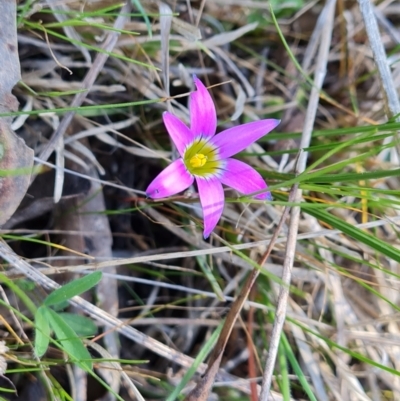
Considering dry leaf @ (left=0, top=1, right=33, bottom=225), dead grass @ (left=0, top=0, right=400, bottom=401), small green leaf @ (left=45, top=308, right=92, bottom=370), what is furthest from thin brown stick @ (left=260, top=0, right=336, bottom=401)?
dry leaf @ (left=0, top=1, right=33, bottom=225)

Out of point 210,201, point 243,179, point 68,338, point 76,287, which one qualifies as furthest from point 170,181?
point 68,338

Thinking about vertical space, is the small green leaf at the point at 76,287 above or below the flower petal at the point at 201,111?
below

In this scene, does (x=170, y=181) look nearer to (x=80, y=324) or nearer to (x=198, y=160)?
(x=198, y=160)

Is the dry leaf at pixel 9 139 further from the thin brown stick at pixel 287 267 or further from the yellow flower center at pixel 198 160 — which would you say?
the thin brown stick at pixel 287 267

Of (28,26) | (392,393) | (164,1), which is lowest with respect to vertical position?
(392,393)

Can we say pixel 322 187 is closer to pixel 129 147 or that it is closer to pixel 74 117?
pixel 129 147

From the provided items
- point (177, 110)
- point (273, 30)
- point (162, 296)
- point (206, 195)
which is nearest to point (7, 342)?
point (162, 296)

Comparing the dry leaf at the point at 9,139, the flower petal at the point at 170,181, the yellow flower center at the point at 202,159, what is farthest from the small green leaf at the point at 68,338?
the yellow flower center at the point at 202,159
